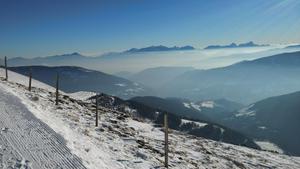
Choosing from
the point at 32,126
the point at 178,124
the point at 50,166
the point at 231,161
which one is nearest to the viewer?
the point at 50,166

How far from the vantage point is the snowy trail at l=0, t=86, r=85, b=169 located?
14.8 metres

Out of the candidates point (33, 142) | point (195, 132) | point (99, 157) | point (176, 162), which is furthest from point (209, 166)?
point (195, 132)

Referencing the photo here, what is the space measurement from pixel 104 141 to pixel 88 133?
155 centimetres

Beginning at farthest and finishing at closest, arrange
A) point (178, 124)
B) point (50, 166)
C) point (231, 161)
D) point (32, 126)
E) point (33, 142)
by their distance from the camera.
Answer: point (178, 124) < point (231, 161) < point (32, 126) < point (33, 142) < point (50, 166)

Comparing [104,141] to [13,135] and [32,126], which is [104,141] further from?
[13,135]

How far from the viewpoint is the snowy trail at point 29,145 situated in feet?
48.5

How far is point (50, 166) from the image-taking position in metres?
14.6

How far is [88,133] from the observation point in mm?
24766

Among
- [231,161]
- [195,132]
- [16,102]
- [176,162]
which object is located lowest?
[195,132]

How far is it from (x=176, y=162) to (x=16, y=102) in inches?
544

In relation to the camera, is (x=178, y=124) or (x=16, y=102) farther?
(x=178, y=124)

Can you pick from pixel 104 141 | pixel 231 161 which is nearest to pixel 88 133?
pixel 104 141

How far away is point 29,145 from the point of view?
17.1m

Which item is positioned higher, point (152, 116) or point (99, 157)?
point (99, 157)
